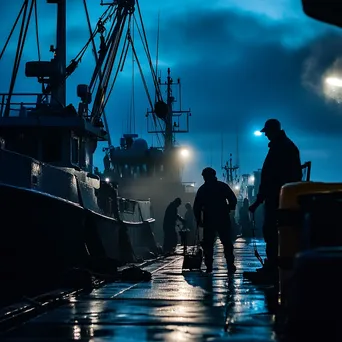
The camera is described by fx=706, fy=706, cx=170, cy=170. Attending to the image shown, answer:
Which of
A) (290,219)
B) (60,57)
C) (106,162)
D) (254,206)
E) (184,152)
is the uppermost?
(60,57)

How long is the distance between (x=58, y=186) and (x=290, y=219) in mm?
7872

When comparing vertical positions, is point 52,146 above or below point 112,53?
below

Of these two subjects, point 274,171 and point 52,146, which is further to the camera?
point 52,146

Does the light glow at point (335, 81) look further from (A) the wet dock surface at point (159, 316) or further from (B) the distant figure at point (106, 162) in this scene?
(B) the distant figure at point (106, 162)

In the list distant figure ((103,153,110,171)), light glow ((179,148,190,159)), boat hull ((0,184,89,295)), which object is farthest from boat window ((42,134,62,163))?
light glow ((179,148,190,159))

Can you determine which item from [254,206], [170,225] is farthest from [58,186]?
[170,225]

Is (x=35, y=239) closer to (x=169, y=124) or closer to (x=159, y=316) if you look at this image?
(x=159, y=316)

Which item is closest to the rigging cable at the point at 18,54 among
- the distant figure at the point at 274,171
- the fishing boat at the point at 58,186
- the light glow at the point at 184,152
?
the fishing boat at the point at 58,186

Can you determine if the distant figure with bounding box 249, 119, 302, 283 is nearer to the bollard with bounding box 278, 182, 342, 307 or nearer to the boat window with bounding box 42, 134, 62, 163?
the bollard with bounding box 278, 182, 342, 307

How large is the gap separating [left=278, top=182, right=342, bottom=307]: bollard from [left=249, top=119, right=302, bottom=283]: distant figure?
2.98 m

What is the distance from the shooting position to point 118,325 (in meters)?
5.52

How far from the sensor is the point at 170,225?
68.4 ft

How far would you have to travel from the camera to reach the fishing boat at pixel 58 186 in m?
10.0

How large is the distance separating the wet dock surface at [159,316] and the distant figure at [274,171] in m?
0.70
